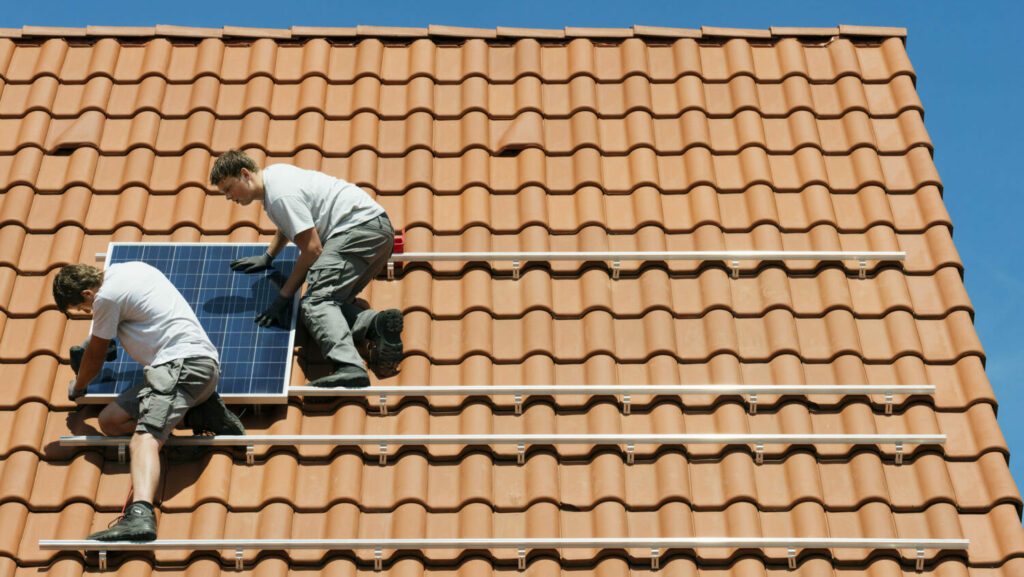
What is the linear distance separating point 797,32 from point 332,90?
11.0 feet

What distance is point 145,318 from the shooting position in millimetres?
7008

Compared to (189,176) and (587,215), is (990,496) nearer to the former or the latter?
(587,215)

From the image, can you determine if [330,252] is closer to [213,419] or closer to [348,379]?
[348,379]

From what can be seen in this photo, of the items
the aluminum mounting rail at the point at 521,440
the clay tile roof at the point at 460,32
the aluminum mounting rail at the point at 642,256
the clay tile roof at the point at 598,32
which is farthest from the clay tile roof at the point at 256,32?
the aluminum mounting rail at the point at 521,440

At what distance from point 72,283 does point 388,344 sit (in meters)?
1.67

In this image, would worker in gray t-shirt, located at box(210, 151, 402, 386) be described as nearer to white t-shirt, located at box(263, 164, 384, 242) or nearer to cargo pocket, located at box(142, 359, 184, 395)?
white t-shirt, located at box(263, 164, 384, 242)

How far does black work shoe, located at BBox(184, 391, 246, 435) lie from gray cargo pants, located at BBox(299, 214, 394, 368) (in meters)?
0.64

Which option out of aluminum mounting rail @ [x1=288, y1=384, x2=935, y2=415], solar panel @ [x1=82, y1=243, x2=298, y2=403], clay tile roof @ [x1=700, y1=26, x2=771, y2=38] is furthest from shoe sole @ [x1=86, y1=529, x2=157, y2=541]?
clay tile roof @ [x1=700, y1=26, x2=771, y2=38]

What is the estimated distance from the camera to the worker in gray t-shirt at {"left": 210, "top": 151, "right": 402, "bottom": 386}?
24.1 ft

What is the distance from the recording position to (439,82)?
9.36 meters

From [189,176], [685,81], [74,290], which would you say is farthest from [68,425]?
[685,81]

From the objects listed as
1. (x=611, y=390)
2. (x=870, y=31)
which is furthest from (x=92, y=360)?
(x=870, y=31)

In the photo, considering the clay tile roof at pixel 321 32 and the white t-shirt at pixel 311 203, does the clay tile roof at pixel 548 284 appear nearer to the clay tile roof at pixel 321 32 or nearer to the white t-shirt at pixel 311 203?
the clay tile roof at pixel 321 32

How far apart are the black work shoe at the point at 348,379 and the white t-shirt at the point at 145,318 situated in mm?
592
